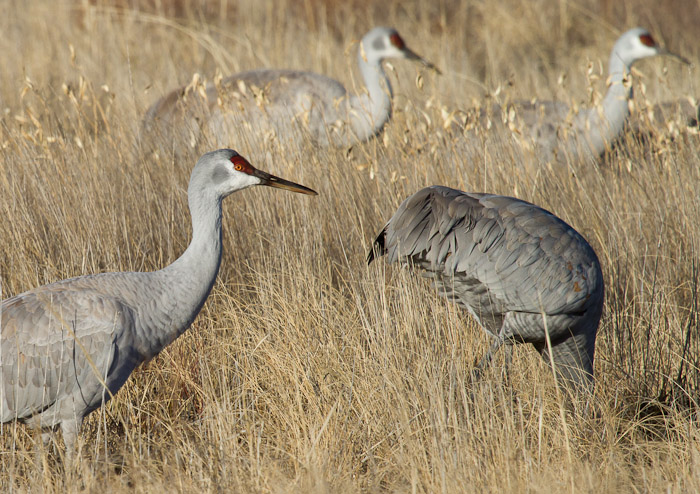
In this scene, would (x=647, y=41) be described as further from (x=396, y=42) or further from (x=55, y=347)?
(x=55, y=347)

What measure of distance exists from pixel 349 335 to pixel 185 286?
78 centimetres

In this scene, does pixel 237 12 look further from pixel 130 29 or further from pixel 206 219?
pixel 206 219

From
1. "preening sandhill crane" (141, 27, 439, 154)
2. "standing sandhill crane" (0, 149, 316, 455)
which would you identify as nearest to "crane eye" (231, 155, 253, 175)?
"standing sandhill crane" (0, 149, 316, 455)

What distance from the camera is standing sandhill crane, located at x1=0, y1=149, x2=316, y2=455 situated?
2.89 meters

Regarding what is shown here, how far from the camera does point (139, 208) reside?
438 cm

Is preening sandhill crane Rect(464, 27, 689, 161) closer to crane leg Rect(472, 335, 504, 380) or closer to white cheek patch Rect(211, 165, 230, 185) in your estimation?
crane leg Rect(472, 335, 504, 380)

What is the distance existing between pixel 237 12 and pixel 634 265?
341 inches

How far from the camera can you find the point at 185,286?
305cm

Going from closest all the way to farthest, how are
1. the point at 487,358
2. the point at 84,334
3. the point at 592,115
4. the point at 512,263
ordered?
the point at 84,334
the point at 512,263
the point at 487,358
the point at 592,115

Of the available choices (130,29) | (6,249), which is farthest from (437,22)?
(6,249)

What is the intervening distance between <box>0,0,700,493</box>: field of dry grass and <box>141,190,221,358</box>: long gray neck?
329 mm

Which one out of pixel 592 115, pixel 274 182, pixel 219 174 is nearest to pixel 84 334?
Result: pixel 219 174

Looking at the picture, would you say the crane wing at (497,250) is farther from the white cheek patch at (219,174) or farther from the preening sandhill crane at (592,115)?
the preening sandhill crane at (592,115)

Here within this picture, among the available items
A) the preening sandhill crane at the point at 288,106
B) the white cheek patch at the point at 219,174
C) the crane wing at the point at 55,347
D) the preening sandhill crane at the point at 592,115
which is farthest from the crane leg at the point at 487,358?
the preening sandhill crane at the point at 592,115
